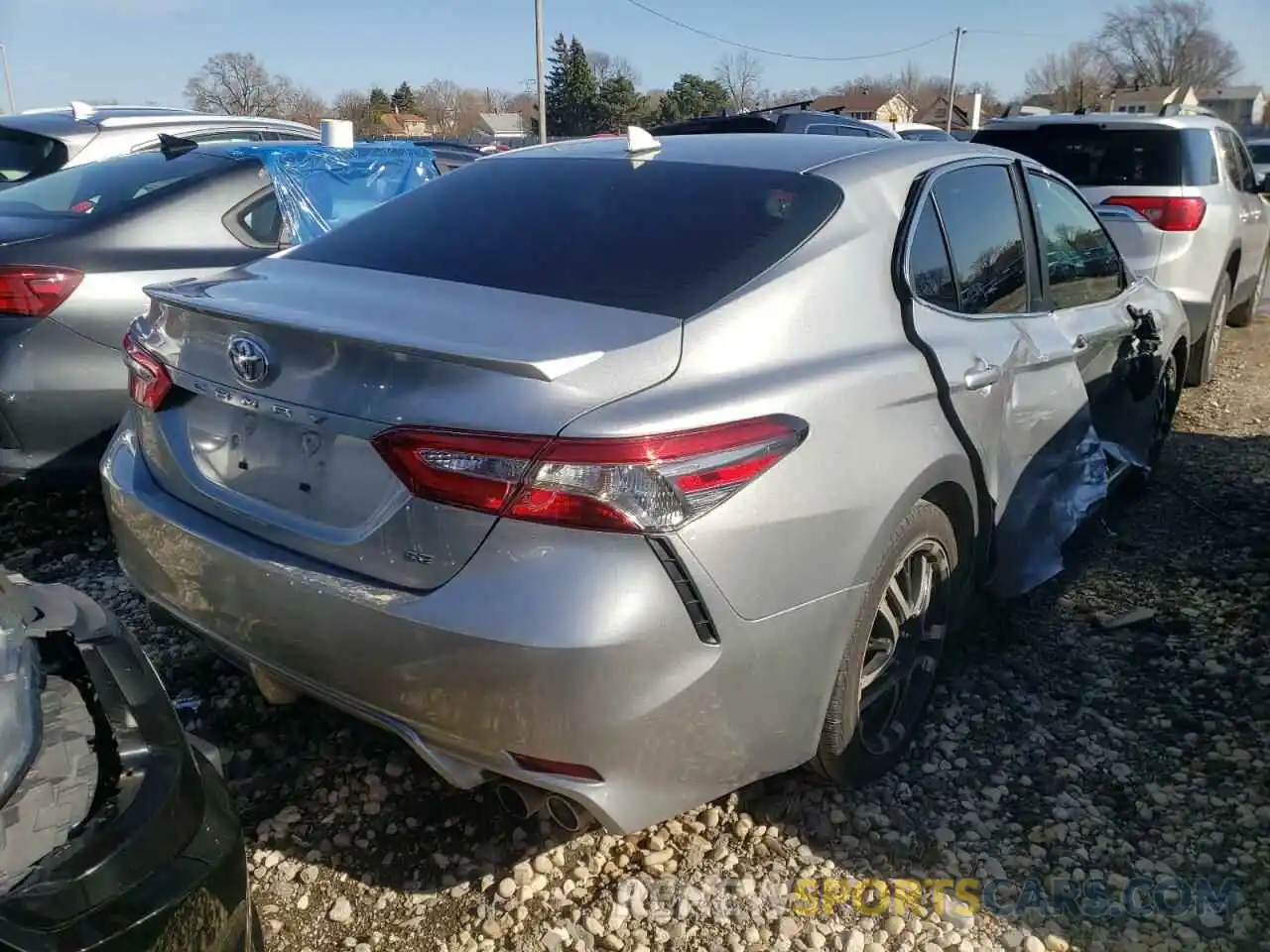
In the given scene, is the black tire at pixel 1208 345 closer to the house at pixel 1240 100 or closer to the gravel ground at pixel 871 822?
the gravel ground at pixel 871 822

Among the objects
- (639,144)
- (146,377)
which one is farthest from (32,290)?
(639,144)

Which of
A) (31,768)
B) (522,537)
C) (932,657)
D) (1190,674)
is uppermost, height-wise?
(522,537)

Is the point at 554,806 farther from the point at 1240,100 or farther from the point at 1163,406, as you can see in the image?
the point at 1240,100

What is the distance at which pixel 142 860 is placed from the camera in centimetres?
147

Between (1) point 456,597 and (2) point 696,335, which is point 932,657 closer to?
(2) point 696,335

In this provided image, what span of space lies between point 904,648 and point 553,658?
133 centimetres

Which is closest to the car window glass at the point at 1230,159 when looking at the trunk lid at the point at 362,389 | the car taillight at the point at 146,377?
the trunk lid at the point at 362,389

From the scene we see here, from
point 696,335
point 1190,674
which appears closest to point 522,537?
point 696,335

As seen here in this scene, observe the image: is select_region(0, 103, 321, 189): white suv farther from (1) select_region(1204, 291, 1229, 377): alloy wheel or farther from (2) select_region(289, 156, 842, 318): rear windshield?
(1) select_region(1204, 291, 1229, 377): alloy wheel

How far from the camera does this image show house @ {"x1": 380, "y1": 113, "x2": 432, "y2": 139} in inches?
2283

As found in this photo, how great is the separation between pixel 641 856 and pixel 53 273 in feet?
9.63

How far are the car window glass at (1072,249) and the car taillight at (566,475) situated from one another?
7.24ft

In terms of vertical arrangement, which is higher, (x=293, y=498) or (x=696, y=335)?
(x=696, y=335)

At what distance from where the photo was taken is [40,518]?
4.29 metres
